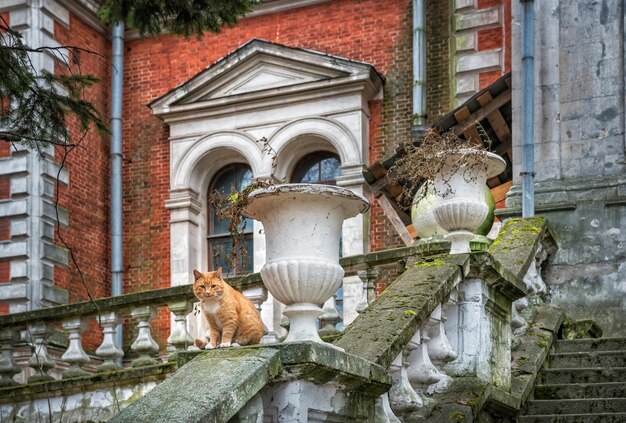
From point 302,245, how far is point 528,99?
6.42m

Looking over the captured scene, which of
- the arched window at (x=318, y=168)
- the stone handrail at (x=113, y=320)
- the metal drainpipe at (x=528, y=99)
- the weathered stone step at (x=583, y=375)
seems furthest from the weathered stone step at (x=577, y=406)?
the arched window at (x=318, y=168)

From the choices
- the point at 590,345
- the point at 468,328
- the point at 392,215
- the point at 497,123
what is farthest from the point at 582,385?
the point at 392,215

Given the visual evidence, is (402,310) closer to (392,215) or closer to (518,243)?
(518,243)

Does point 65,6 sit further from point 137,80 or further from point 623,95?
point 623,95

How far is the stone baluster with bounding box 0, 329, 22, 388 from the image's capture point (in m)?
10.9

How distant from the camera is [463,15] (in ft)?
56.1

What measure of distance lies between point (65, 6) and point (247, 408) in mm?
14007

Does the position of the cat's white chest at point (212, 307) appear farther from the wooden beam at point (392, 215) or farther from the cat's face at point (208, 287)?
the wooden beam at point (392, 215)

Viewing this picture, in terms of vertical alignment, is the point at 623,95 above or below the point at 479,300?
above

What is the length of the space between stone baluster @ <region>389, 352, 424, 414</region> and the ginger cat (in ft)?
3.56

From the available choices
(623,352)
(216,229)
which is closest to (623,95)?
(623,352)

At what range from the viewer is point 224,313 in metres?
7.00

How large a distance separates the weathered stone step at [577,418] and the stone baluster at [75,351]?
4.48 metres

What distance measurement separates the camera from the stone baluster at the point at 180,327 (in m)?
9.83
